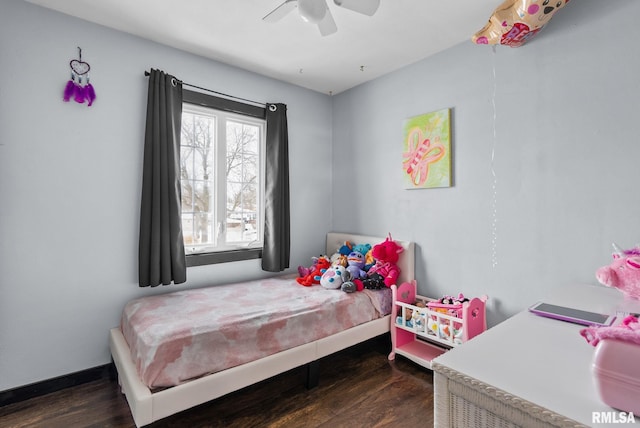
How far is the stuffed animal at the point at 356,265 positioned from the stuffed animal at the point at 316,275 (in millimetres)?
274

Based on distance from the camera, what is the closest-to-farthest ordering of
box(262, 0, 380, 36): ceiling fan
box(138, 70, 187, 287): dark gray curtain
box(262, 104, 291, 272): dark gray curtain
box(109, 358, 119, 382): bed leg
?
box(262, 0, 380, 36): ceiling fan → box(109, 358, 119, 382): bed leg → box(138, 70, 187, 287): dark gray curtain → box(262, 104, 291, 272): dark gray curtain

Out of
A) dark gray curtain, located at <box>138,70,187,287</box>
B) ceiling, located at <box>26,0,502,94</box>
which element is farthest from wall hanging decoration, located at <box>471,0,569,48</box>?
dark gray curtain, located at <box>138,70,187,287</box>

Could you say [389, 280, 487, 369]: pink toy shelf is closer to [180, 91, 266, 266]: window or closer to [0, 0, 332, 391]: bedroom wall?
[180, 91, 266, 266]: window

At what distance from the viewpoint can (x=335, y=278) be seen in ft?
9.16

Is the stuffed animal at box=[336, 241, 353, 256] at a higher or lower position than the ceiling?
lower

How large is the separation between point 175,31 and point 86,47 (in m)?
0.65

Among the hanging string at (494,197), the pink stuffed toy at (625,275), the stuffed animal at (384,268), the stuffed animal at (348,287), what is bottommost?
the stuffed animal at (348,287)

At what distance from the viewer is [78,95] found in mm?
2316

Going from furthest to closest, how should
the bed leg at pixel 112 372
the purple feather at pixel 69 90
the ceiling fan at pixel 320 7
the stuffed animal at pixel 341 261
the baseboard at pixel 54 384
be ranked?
1. the stuffed animal at pixel 341 261
2. the bed leg at pixel 112 372
3. the purple feather at pixel 69 90
4. the baseboard at pixel 54 384
5. the ceiling fan at pixel 320 7

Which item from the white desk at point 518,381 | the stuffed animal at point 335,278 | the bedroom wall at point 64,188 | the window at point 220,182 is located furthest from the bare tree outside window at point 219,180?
the white desk at point 518,381

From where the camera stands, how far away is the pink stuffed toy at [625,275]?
1393 millimetres

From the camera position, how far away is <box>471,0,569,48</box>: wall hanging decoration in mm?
1862

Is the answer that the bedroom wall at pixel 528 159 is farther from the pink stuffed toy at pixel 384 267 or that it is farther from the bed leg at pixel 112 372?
the bed leg at pixel 112 372

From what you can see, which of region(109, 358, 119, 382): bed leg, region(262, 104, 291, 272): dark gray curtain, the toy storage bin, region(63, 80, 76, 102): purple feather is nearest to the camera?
the toy storage bin
